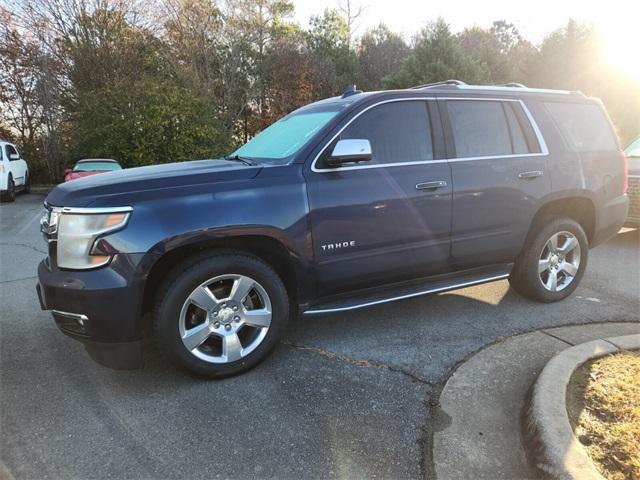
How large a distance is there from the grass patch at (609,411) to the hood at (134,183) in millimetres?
2485

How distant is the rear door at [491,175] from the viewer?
3951mm

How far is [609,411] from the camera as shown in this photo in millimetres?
2723

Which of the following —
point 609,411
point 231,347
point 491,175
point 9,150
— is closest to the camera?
point 609,411

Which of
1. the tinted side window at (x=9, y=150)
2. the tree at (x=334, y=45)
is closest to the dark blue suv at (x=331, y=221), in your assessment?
the tinted side window at (x=9, y=150)

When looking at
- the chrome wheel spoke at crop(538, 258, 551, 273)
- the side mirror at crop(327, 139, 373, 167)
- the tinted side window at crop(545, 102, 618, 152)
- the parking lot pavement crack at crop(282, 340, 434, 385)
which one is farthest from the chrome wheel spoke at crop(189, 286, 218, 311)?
the tinted side window at crop(545, 102, 618, 152)

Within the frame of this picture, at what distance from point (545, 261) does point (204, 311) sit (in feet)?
10.6

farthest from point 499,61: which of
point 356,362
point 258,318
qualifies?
point 258,318

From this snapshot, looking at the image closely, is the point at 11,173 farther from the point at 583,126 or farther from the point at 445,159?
the point at 583,126

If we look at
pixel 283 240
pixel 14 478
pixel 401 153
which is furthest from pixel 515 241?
pixel 14 478

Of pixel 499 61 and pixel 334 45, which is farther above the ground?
pixel 334 45

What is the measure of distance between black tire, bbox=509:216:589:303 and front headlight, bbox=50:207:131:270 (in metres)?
3.48

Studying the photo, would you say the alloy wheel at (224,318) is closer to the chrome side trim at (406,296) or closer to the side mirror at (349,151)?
the chrome side trim at (406,296)

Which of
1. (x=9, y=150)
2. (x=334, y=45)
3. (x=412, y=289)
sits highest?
(x=334, y=45)

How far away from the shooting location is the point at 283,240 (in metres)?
3.27
